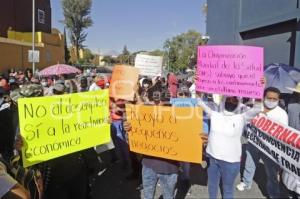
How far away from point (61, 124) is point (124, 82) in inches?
79.1

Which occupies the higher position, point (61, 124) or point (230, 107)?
point (230, 107)

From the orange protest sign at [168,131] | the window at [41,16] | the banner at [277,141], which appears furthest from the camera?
the window at [41,16]

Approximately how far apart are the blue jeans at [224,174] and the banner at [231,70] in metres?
0.90

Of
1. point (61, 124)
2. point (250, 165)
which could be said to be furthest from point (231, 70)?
point (61, 124)

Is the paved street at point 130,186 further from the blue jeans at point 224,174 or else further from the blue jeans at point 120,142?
the blue jeans at point 224,174

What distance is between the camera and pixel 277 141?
4.62 m

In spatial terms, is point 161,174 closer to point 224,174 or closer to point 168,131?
point 168,131

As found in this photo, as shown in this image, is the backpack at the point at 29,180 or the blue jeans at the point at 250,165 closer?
the backpack at the point at 29,180

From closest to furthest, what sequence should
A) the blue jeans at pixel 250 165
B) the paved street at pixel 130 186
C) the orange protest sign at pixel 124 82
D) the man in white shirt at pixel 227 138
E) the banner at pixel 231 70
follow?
the man in white shirt at pixel 227 138
the banner at pixel 231 70
the paved street at pixel 130 186
the blue jeans at pixel 250 165
the orange protest sign at pixel 124 82

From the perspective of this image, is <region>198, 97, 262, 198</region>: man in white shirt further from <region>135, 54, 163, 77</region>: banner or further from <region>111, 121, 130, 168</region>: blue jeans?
<region>135, 54, 163, 77</region>: banner

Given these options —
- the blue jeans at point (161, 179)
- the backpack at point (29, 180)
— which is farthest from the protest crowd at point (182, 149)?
the backpack at point (29, 180)

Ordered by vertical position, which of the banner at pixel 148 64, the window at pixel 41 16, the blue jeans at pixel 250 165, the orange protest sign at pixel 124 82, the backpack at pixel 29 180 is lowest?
the blue jeans at pixel 250 165

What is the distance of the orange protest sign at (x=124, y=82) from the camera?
6320mm

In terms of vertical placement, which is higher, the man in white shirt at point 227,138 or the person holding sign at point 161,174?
the man in white shirt at point 227,138
